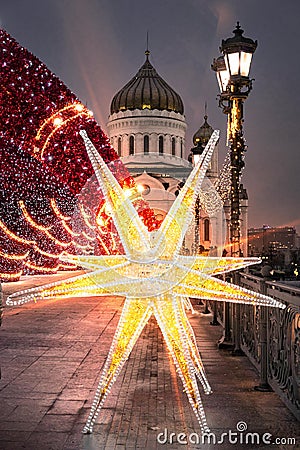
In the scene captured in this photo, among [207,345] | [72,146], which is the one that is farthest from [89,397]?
[72,146]

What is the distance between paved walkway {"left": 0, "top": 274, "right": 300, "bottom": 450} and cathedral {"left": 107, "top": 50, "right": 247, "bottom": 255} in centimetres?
5832

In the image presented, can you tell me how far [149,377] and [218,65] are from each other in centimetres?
598

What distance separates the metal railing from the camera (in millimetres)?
6262

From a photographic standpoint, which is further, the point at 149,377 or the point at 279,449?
the point at 149,377

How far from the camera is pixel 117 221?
5.90 m

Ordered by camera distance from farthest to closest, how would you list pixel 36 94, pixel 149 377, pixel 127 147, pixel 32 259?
pixel 127 147, pixel 32 259, pixel 36 94, pixel 149 377

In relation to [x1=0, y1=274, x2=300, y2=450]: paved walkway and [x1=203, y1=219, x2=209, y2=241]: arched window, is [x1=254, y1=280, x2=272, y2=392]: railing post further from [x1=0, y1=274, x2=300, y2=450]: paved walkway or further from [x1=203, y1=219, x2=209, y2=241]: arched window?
[x1=203, y1=219, x2=209, y2=241]: arched window

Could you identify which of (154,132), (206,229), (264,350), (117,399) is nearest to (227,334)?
(264,350)

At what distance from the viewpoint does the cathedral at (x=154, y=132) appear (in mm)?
70562

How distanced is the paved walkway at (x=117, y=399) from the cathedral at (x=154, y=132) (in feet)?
191

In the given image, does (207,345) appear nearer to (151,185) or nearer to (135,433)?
(135,433)

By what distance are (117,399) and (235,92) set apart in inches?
211

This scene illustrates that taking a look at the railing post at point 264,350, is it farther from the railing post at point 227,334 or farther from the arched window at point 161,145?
the arched window at point 161,145

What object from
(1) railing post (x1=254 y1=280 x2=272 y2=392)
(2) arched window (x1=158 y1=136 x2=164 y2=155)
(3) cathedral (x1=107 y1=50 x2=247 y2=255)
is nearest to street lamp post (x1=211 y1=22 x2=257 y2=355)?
(1) railing post (x1=254 y1=280 x2=272 y2=392)
